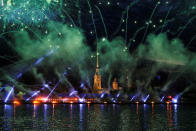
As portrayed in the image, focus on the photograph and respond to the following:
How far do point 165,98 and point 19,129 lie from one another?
102 metres

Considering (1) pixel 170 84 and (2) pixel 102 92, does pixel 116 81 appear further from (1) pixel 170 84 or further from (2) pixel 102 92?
(1) pixel 170 84

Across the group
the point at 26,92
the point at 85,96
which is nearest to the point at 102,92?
the point at 85,96

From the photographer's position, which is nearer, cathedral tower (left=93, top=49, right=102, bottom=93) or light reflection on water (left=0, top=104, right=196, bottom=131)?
light reflection on water (left=0, top=104, right=196, bottom=131)

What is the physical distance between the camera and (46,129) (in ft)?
74.0

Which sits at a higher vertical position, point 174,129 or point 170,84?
point 170,84

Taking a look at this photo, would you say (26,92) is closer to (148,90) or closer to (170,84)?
(148,90)

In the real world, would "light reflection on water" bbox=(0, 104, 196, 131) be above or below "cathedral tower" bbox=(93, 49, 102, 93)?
Result: below

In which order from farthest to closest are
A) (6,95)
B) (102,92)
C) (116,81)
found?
(116,81)
(102,92)
(6,95)

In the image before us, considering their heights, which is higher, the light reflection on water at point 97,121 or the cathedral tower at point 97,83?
the cathedral tower at point 97,83

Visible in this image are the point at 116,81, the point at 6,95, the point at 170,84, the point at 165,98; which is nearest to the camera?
the point at 6,95

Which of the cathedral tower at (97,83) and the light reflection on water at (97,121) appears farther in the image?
the cathedral tower at (97,83)

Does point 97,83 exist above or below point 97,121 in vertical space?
above

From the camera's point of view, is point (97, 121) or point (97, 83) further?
point (97, 83)

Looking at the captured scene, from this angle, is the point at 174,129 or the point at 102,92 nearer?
the point at 174,129
